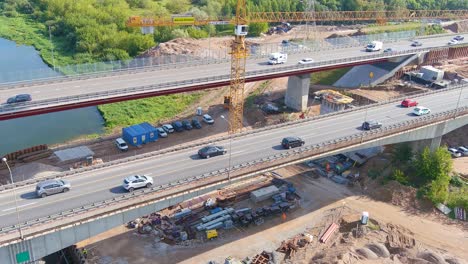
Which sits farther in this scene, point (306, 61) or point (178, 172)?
point (306, 61)

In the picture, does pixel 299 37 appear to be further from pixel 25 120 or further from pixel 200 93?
pixel 25 120

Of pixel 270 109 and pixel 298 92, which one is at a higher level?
pixel 298 92

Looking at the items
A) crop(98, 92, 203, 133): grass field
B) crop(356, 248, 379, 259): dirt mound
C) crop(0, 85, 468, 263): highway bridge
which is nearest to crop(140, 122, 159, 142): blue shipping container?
crop(98, 92, 203, 133): grass field

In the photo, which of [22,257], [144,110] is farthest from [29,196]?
[144,110]

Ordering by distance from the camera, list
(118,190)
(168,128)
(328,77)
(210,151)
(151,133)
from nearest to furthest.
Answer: (118,190)
(210,151)
(151,133)
(168,128)
(328,77)

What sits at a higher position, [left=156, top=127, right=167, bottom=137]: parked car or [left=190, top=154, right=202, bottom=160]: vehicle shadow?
[left=190, top=154, right=202, bottom=160]: vehicle shadow

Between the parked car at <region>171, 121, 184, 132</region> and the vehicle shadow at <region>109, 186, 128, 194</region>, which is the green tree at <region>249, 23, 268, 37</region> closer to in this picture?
the parked car at <region>171, 121, 184, 132</region>

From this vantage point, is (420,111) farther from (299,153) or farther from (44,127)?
(44,127)
